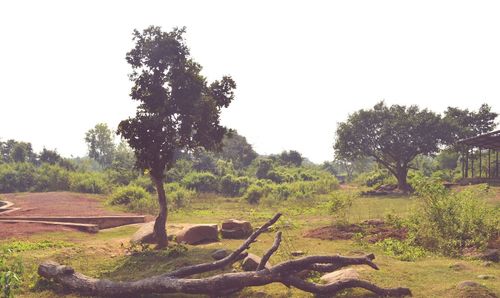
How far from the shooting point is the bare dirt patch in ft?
47.4

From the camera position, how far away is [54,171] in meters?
46.3

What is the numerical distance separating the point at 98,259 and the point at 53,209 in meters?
14.2

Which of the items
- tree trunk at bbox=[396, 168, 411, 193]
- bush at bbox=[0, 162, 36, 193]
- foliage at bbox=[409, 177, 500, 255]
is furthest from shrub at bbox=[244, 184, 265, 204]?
bush at bbox=[0, 162, 36, 193]

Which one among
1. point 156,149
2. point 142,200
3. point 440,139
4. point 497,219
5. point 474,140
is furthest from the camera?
point 440,139

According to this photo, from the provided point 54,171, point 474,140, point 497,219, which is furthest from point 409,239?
point 54,171

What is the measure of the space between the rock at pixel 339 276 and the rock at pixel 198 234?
23.4 feet

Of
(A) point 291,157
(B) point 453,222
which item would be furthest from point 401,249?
(A) point 291,157

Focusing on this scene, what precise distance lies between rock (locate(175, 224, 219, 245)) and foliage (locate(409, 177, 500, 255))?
7276mm

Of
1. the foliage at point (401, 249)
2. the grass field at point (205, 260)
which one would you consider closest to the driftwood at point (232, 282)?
the grass field at point (205, 260)

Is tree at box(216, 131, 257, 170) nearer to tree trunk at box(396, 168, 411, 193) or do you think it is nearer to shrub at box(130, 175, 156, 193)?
shrub at box(130, 175, 156, 193)

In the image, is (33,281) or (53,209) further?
(53,209)

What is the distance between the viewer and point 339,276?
336 inches

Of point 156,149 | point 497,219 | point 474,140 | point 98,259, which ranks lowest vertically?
point 98,259

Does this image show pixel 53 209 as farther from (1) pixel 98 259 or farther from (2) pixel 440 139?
(2) pixel 440 139
